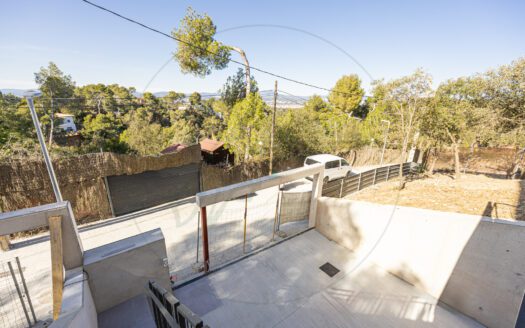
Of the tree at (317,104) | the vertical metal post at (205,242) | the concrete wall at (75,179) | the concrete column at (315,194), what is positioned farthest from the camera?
the tree at (317,104)

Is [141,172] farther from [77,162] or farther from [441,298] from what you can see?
[441,298]

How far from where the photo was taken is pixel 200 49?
1259cm

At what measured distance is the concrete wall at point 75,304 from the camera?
2.32 meters

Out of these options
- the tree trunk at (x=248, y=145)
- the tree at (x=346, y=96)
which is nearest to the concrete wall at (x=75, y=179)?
the tree trunk at (x=248, y=145)

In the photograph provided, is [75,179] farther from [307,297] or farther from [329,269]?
[329,269]

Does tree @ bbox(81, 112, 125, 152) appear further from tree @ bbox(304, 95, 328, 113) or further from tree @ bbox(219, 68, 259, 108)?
tree @ bbox(304, 95, 328, 113)

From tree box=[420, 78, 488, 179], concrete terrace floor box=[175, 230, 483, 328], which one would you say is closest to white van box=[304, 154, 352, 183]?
tree box=[420, 78, 488, 179]

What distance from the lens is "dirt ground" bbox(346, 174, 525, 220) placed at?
7.52 meters

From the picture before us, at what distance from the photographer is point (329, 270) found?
548 cm

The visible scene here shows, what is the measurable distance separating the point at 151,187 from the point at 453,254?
10.2 meters

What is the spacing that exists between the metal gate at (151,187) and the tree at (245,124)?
3.18 meters

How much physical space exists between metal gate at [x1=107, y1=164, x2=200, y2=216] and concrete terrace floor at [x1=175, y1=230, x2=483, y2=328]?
5571 mm

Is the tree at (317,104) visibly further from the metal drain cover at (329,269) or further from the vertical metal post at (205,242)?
the vertical metal post at (205,242)

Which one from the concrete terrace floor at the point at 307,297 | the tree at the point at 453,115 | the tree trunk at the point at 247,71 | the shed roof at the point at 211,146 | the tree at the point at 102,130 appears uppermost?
the tree trunk at the point at 247,71
